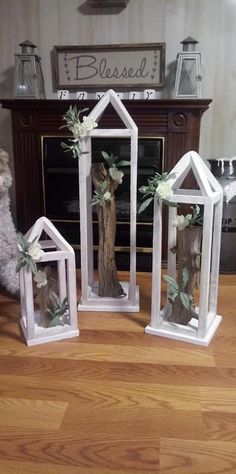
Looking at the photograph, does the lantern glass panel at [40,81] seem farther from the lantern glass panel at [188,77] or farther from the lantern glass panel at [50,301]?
the lantern glass panel at [50,301]

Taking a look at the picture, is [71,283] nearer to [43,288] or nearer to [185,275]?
[43,288]

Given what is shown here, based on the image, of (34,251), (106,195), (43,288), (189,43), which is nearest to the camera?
(34,251)

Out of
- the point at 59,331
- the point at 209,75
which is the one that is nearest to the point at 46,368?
the point at 59,331

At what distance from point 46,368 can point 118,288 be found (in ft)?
1.74

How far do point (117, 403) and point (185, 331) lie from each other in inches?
16.9

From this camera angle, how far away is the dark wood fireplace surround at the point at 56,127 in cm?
212

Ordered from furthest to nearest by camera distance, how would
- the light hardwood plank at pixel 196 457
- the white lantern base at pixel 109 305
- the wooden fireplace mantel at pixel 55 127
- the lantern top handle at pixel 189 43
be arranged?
the lantern top handle at pixel 189 43 < the wooden fireplace mantel at pixel 55 127 < the white lantern base at pixel 109 305 < the light hardwood plank at pixel 196 457

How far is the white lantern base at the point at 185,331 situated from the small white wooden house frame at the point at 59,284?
0.31 metres

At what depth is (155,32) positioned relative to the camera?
240 centimetres

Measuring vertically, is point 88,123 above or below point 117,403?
above

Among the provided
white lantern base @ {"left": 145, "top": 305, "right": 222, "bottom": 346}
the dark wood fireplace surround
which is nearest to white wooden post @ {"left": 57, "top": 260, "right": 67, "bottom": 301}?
white lantern base @ {"left": 145, "top": 305, "right": 222, "bottom": 346}

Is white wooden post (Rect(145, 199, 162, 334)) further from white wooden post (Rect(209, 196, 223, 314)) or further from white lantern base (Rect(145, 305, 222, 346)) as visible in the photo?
white wooden post (Rect(209, 196, 223, 314))

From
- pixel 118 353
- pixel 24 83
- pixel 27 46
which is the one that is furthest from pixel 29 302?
pixel 27 46

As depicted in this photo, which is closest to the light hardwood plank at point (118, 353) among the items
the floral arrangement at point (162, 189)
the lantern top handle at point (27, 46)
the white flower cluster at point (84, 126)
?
the floral arrangement at point (162, 189)
